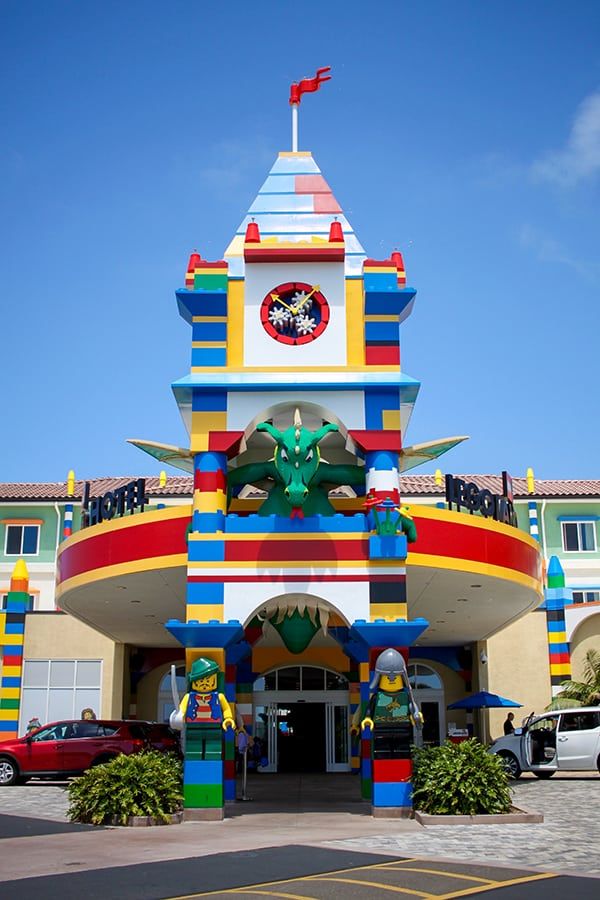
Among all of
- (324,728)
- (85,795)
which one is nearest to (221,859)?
(85,795)

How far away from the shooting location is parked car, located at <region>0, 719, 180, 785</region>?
75.9 ft

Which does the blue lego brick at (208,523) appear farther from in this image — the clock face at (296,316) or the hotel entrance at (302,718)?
the hotel entrance at (302,718)

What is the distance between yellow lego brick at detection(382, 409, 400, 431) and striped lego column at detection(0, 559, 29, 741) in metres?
17.4

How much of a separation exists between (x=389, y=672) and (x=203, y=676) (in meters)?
2.96

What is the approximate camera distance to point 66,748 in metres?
23.2

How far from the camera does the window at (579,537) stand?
45.0 m

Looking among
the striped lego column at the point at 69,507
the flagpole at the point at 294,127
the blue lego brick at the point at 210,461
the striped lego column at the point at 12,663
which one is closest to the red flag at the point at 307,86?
the flagpole at the point at 294,127

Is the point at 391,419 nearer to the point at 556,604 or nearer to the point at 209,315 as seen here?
the point at 209,315

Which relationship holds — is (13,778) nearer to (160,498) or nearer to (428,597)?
(428,597)

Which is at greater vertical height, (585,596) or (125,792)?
(585,596)

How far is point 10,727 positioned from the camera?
102 feet

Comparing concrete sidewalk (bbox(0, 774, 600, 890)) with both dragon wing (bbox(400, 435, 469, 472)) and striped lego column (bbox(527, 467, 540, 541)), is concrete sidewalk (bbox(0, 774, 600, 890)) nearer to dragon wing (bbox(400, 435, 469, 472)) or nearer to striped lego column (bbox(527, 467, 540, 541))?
dragon wing (bbox(400, 435, 469, 472))

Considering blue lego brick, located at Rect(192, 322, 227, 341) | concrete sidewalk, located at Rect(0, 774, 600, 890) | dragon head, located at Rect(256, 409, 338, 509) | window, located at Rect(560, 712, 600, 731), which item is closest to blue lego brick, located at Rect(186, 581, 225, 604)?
dragon head, located at Rect(256, 409, 338, 509)

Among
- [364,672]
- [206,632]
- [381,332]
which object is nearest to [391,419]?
[381,332]
